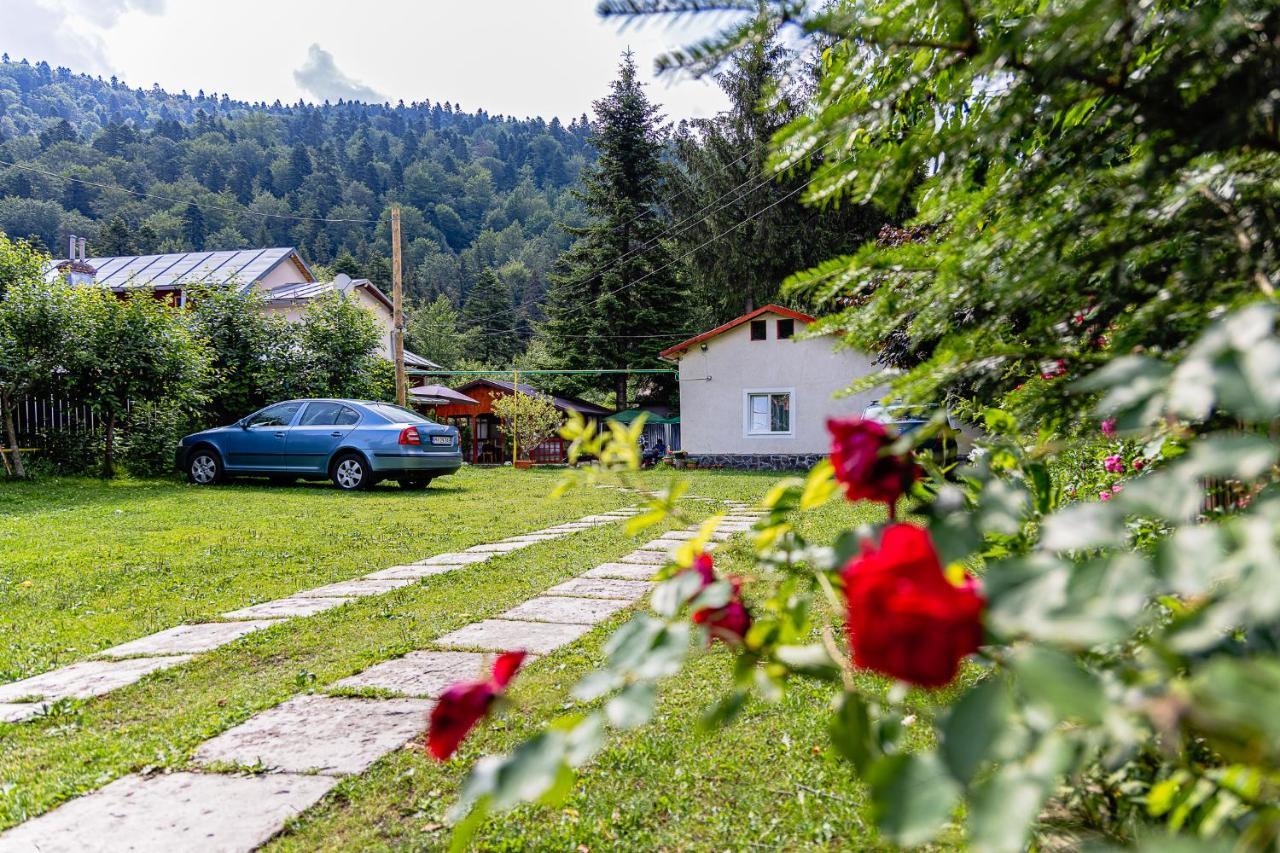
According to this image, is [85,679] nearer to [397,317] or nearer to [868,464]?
[868,464]

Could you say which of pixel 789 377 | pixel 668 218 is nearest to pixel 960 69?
pixel 789 377

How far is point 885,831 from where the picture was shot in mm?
492

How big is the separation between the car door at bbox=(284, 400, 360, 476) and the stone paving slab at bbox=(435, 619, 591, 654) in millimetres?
7666

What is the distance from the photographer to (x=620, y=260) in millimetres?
26875

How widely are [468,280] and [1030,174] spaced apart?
68.6 meters

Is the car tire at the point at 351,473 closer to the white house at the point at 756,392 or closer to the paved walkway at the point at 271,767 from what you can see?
the paved walkway at the point at 271,767

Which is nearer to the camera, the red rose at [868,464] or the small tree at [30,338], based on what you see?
the red rose at [868,464]

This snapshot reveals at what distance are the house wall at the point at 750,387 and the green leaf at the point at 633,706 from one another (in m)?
17.3

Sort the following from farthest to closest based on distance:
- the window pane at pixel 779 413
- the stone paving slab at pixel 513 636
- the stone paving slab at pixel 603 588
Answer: the window pane at pixel 779 413 < the stone paving slab at pixel 603 588 < the stone paving slab at pixel 513 636

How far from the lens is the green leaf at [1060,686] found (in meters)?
0.43

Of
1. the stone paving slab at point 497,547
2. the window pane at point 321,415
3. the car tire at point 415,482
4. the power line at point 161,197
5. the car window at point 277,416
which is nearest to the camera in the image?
the stone paving slab at point 497,547

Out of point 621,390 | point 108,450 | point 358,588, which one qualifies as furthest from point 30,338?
point 621,390

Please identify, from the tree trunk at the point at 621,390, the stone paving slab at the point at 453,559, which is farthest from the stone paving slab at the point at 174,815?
the tree trunk at the point at 621,390

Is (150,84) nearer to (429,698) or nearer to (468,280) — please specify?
(468,280)
